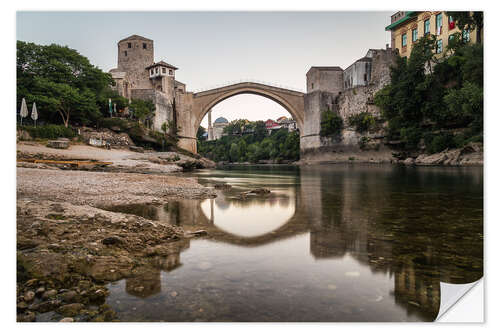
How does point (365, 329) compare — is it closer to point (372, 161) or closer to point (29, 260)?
point (29, 260)

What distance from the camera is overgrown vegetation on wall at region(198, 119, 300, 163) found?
3688 centimetres

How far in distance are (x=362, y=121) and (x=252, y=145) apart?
20.8 m

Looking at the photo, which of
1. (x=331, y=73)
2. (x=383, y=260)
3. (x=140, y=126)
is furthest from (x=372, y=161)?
(x=383, y=260)

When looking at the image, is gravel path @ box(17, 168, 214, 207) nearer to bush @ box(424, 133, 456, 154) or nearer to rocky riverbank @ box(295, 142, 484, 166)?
rocky riverbank @ box(295, 142, 484, 166)

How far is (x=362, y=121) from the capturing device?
25422 millimetres

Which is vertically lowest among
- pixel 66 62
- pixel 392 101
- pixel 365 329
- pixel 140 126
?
pixel 365 329

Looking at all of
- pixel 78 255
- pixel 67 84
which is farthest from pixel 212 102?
pixel 78 255

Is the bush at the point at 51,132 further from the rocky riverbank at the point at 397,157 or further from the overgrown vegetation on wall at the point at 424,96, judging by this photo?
the overgrown vegetation on wall at the point at 424,96

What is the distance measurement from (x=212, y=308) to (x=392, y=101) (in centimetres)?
2179

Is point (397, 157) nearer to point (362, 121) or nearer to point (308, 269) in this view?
point (362, 121)

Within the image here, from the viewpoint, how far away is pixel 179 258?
183 centimetres

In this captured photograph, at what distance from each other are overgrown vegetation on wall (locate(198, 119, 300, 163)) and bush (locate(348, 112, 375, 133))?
971 centimetres

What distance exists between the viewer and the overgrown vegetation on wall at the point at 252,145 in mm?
36875

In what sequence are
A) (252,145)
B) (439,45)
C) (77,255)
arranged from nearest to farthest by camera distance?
(77,255), (439,45), (252,145)
